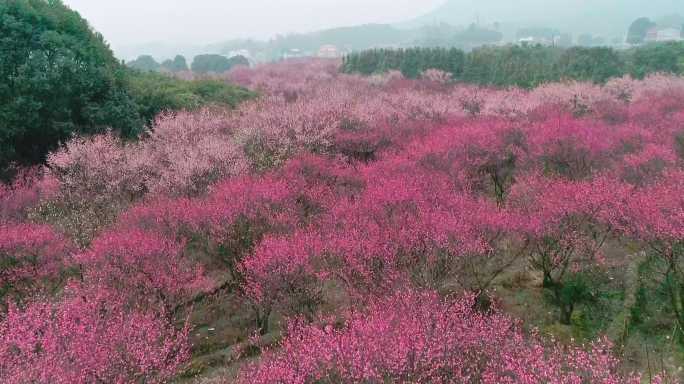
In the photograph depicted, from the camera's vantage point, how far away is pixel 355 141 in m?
40.8

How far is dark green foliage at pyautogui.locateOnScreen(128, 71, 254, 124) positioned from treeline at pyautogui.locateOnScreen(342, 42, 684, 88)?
3811cm

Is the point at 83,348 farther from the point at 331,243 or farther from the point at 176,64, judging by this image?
the point at 176,64

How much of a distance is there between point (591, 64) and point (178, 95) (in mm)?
69745

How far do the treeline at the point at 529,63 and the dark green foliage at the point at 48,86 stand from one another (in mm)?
60702

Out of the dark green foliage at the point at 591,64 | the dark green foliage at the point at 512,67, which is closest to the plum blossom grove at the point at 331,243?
the dark green foliage at the point at 591,64

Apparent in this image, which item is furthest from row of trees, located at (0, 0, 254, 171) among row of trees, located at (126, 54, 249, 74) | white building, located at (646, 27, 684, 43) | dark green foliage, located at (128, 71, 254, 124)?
white building, located at (646, 27, 684, 43)

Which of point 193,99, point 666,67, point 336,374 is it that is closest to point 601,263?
point 336,374

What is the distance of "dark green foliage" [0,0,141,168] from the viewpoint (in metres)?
38.8

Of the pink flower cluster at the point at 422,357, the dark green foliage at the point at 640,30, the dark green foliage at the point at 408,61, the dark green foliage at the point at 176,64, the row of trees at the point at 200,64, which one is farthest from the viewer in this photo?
the dark green foliage at the point at 640,30

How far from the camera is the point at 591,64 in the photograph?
79.8 meters

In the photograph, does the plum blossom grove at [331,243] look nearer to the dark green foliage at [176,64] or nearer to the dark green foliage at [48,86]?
the dark green foliage at [48,86]

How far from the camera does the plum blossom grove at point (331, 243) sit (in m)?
16.4

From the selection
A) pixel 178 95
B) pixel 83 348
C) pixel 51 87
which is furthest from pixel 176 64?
pixel 83 348

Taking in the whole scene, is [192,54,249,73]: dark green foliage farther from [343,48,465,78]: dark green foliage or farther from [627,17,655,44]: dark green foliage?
[627,17,655,44]: dark green foliage
